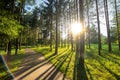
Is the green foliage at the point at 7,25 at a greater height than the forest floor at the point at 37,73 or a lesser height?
greater

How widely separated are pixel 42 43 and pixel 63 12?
2210 centimetres

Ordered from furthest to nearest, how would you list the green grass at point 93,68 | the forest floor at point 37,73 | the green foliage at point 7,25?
1. the green foliage at point 7,25
2. the green grass at point 93,68
3. the forest floor at point 37,73

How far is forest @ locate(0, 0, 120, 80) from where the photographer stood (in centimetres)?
1147

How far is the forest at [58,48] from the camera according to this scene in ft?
37.6

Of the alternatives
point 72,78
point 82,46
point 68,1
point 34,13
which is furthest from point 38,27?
point 72,78

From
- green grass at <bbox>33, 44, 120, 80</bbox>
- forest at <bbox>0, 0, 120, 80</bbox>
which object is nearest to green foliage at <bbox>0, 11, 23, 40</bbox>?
forest at <bbox>0, 0, 120, 80</bbox>

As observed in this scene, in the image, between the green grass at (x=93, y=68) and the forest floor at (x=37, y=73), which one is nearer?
the forest floor at (x=37, y=73)

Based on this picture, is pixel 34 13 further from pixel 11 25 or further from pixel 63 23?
pixel 11 25

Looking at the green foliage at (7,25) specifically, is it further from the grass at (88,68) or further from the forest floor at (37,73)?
the forest floor at (37,73)

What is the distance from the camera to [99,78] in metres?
10.1

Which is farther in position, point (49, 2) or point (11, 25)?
point (49, 2)

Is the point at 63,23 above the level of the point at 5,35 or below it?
above

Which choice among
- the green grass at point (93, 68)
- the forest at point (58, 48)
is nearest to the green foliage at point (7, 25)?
the forest at point (58, 48)

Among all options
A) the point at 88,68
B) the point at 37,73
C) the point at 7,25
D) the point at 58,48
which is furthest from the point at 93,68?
the point at 58,48
